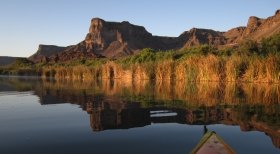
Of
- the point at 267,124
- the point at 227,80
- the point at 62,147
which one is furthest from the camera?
the point at 227,80

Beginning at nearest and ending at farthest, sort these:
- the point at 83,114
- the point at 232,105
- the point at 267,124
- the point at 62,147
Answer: the point at 62,147 < the point at 267,124 < the point at 83,114 < the point at 232,105

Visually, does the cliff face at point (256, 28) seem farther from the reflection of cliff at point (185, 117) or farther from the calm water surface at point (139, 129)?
the calm water surface at point (139, 129)

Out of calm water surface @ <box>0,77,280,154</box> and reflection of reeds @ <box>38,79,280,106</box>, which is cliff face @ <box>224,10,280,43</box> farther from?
calm water surface @ <box>0,77,280,154</box>

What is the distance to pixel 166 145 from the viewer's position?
4.88 metres

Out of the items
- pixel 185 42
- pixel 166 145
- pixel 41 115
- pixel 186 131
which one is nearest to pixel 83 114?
pixel 41 115

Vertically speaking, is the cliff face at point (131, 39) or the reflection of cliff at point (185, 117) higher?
the cliff face at point (131, 39)

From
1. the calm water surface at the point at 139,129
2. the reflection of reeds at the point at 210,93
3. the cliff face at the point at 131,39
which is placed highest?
the cliff face at the point at 131,39

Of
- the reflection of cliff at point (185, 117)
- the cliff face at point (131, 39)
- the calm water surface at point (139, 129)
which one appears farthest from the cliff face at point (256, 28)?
the calm water surface at point (139, 129)

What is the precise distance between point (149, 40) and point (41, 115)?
183044 mm

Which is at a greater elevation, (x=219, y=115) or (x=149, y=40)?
(x=149, y=40)

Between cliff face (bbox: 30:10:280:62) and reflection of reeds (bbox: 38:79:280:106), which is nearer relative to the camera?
reflection of reeds (bbox: 38:79:280:106)

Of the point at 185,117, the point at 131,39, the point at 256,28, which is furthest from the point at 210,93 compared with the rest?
the point at 131,39

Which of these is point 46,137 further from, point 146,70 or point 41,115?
point 146,70

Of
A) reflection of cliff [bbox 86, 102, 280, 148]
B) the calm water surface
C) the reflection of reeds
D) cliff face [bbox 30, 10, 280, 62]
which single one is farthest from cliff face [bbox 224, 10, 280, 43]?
the calm water surface
